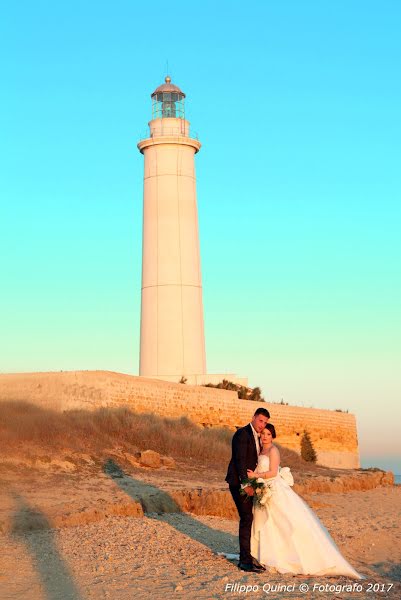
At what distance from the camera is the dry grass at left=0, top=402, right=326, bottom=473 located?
626 inches

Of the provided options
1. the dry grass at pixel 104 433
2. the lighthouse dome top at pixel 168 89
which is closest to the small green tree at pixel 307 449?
the dry grass at pixel 104 433

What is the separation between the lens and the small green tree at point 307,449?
2680cm

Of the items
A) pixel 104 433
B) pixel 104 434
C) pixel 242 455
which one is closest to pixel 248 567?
pixel 242 455

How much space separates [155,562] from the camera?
317 inches

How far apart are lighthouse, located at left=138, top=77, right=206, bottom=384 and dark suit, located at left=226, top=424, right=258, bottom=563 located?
19057 millimetres

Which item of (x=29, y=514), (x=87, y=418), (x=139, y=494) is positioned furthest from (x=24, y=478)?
(x=87, y=418)

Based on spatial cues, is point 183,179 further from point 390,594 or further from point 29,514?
point 390,594

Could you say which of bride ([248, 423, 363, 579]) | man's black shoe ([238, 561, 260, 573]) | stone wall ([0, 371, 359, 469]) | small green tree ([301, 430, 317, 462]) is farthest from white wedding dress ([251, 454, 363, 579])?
small green tree ([301, 430, 317, 462])

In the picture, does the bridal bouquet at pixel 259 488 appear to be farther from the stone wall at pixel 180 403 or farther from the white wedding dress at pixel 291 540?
the stone wall at pixel 180 403

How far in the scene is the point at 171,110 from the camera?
28.7 m

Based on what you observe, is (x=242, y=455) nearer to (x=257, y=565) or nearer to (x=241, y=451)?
(x=241, y=451)

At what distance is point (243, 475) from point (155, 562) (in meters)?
1.37

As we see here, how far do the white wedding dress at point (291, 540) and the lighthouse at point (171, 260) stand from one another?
19.2 meters

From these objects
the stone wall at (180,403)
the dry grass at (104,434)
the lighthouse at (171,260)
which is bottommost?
the dry grass at (104,434)
